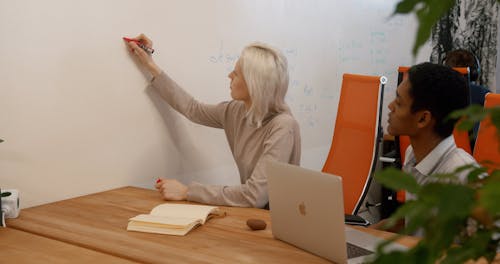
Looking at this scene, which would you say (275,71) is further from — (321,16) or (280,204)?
(321,16)

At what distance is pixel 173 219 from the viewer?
6.36 ft

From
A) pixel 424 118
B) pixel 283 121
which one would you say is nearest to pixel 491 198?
pixel 424 118

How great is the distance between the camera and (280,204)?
5.85ft

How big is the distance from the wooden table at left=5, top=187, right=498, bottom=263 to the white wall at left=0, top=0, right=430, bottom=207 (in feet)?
0.67

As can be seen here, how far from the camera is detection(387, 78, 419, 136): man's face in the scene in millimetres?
2252

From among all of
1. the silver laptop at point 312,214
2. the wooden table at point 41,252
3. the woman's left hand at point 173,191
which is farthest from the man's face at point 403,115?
the wooden table at point 41,252

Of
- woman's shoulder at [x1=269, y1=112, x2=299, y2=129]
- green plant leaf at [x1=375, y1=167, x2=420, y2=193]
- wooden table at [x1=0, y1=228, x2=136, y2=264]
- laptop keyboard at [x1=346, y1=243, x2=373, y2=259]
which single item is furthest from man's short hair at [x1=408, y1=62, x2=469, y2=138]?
green plant leaf at [x1=375, y1=167, x2=420, y2=193]

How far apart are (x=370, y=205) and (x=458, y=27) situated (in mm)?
1832

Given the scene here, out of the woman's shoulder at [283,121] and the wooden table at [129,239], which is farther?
the woman's shoulder at [283,121]

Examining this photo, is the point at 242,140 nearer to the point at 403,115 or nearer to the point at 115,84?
the point at 115,84

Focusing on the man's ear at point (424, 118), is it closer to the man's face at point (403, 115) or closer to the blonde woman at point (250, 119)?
the man's face at point (403, 115)

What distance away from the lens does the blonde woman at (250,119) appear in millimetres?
2291

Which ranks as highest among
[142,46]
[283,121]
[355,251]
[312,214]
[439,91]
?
[142,46]

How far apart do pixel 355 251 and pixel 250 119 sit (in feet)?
3.17
